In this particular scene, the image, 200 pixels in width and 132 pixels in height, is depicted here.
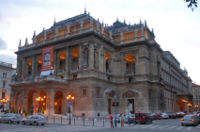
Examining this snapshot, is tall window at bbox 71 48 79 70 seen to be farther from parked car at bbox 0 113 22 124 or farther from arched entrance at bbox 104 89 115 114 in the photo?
parked car at bbox 0 113 22 124

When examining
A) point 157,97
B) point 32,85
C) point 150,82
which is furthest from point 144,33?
point 32,85

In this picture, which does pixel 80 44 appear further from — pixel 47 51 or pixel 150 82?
pixel 150 82

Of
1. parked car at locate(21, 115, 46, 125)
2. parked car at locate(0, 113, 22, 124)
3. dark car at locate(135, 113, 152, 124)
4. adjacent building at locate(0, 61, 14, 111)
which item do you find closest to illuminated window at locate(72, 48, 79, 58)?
parked car at locate(0, 113, 22, 124)

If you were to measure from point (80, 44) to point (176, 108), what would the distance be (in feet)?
155

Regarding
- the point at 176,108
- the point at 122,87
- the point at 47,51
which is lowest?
the point at 176,108

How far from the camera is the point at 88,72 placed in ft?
147

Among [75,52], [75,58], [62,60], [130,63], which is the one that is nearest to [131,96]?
[130,63]

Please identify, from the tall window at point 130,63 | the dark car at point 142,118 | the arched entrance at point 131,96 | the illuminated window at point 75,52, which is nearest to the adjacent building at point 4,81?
the illuminated window at point 75,52

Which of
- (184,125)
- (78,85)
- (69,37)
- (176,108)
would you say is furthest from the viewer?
(176,108)

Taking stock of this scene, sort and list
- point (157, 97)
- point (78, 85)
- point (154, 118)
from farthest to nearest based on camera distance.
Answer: point (157, 97), point (78, 85), point (154, 118)

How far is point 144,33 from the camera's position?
54188 mm

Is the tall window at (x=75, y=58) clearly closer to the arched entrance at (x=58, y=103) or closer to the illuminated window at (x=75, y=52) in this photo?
the illuminated window at (x=75, y=52)

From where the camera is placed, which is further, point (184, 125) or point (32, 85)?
point (32, 85)

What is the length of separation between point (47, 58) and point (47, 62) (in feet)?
3.65
